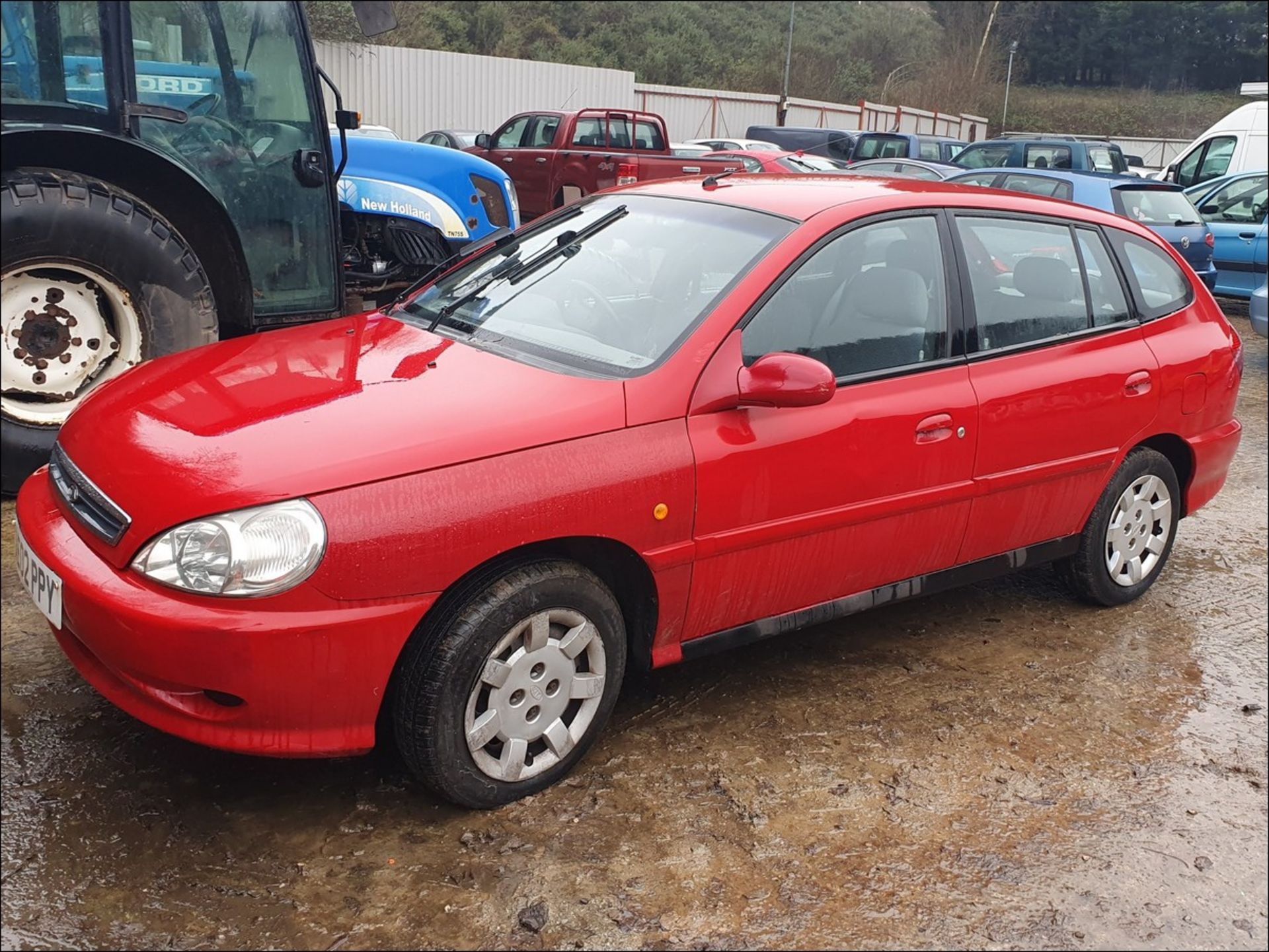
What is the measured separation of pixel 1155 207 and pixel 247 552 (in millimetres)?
11344

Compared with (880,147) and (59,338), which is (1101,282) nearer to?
(59,338)

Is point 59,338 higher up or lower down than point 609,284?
lower down

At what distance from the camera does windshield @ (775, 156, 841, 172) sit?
17094 mm

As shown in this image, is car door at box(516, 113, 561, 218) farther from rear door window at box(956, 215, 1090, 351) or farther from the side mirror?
the side mirror

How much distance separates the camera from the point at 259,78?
5.42 meters

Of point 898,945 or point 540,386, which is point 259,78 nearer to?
point 540,386

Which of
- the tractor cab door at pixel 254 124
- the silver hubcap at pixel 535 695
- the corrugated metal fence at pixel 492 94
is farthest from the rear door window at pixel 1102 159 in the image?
the silver hubcap at pixel 535 695

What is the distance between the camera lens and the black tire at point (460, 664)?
279 centimetres

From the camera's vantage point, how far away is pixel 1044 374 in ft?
13.0

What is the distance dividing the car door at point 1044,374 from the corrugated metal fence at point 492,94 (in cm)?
2136

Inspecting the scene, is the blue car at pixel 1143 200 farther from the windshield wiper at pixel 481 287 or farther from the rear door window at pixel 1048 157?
the windshield wiper at pixel 481 287

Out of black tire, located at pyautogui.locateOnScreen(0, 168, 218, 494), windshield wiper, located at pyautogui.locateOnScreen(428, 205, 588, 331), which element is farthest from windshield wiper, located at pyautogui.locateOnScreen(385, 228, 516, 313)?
black tire, located at pyautogui.locateOnScreen(0, 168, 218, 494)

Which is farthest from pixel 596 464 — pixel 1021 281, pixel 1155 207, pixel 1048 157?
pixel 1048 157

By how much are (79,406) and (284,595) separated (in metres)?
1.29
